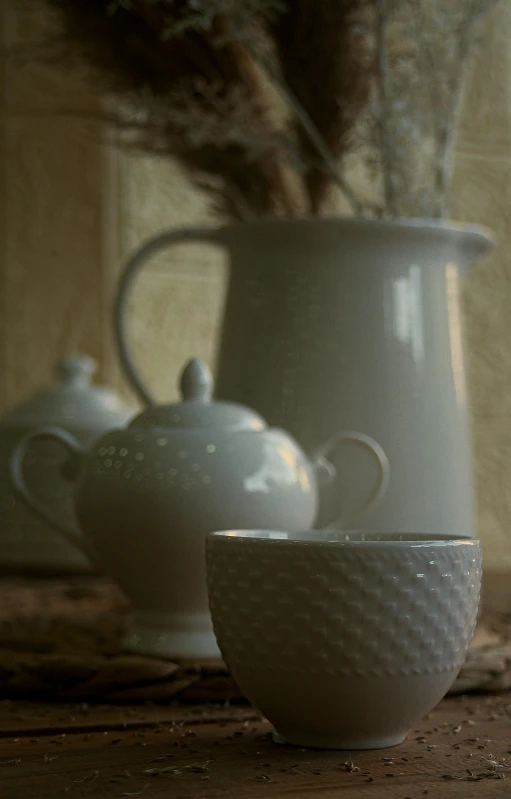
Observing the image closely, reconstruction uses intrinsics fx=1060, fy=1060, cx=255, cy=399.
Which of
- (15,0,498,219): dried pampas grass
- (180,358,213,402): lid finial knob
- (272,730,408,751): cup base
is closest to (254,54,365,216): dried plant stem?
(15,0,498,219): dried pampas grass

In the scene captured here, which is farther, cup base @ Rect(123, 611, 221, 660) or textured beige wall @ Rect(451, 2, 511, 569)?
textured beige wall @ Rect(451, 2, 511, 569)

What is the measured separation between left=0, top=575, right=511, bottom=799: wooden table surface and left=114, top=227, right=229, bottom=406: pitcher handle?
31 centimetres

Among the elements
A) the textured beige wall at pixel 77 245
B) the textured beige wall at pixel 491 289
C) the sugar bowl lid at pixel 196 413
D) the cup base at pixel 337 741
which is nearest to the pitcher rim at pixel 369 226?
the sugar bowl lid at pixel 196 413

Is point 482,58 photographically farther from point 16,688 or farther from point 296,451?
point 16,688

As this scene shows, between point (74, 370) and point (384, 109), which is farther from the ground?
point (384, 109)

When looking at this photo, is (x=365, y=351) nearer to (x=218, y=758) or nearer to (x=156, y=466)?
(x=156, y=466)

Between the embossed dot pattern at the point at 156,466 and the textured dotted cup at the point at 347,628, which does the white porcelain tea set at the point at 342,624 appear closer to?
the textured dotted cup at the point at 347,628

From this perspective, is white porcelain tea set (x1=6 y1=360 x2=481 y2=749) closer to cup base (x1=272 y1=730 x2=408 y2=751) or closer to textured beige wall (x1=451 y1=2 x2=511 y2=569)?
cup base (x1=272 y1=730 x2=408 y2=751)

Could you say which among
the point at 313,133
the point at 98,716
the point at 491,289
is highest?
the point at 313,133

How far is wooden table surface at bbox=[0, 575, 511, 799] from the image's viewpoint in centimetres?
39

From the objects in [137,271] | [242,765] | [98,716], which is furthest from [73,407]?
[242,765]

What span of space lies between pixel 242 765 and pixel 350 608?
76 millimetres

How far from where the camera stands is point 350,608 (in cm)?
42

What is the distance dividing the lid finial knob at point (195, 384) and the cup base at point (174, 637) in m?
0.13
